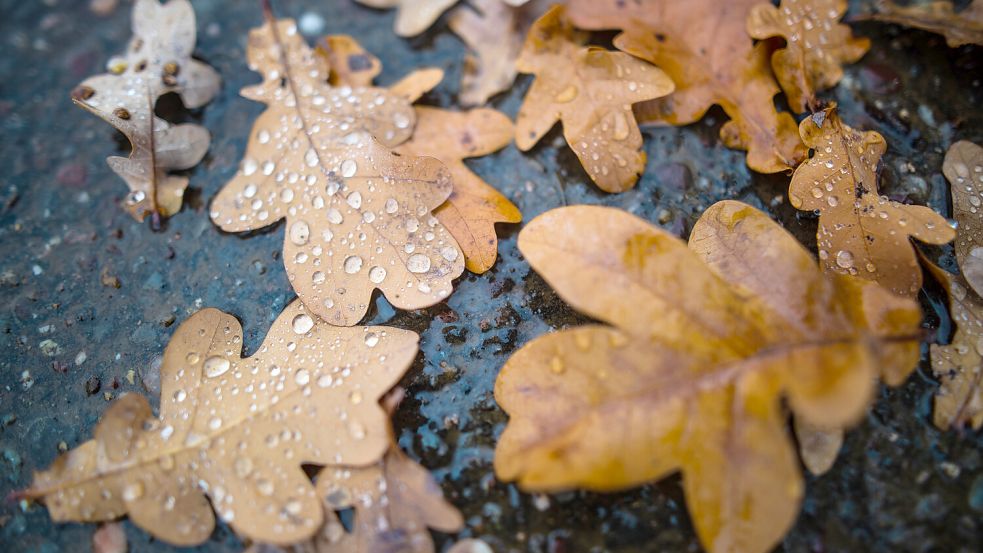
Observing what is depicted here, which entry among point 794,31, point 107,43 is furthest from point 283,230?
point 794,31

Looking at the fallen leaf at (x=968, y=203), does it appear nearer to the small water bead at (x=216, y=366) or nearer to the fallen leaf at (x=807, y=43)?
the fallen leaf at (x=807, y=43)

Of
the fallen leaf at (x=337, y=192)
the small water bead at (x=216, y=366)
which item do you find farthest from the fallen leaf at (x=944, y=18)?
the small water bead at (x=216, y=366)

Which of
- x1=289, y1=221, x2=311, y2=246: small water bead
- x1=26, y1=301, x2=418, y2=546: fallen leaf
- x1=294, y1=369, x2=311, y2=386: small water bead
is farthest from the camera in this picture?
x1=289, y1=221, x2=311, y2=246: small water bead

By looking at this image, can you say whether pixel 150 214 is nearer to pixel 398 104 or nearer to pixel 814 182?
pixel 398 104

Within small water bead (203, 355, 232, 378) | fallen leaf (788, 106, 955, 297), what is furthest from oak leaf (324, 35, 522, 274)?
fallen leaf (788, 106, 955, 297)

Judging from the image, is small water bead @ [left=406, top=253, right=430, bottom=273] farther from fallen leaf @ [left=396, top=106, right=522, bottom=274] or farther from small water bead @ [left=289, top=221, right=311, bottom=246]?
small water bead @ [left=289, top=221, right=311, bottom=246]

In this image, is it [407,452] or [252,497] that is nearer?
[252,497]
